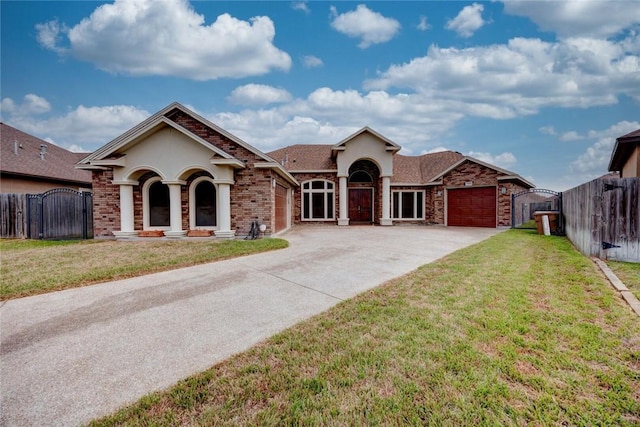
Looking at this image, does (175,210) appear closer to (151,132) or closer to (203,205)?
(203,205)

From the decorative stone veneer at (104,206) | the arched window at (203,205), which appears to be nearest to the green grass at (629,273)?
the arched window at (203,205)

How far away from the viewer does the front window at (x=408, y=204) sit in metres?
20.2

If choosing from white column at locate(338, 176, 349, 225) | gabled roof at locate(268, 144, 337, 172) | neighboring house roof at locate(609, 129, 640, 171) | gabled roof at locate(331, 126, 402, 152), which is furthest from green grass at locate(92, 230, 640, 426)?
gabled roof at locate(268, 144, 337, 172)

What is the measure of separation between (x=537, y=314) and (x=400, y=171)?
59.5 feet

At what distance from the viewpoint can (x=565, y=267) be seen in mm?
6484

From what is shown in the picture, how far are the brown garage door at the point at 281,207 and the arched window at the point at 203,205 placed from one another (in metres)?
2.95

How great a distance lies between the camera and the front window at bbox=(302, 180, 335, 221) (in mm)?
19875

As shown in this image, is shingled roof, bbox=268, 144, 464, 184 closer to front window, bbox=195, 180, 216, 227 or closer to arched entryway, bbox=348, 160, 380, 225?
arched entryway, bbox=348, 160, 380, 225

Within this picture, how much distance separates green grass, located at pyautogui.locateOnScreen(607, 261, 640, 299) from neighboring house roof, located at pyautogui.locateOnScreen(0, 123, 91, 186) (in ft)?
74.9

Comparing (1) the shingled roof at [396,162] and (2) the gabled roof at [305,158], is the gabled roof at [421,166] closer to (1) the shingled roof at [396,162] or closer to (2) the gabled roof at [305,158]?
(1) the shingled roof at [396,162]

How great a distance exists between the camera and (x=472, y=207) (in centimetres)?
1819

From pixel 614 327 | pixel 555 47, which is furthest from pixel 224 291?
pixel 555 47

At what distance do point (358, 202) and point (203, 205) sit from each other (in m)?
11.4

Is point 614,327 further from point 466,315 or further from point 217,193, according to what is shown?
point 217,193
